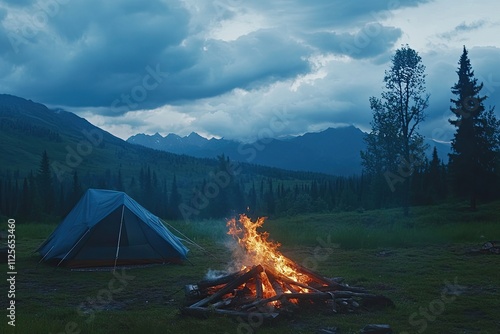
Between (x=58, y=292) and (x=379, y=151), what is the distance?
3723 cm

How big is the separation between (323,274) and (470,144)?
2903 cm

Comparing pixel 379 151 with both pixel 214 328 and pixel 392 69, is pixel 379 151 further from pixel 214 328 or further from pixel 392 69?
pixel 214 328

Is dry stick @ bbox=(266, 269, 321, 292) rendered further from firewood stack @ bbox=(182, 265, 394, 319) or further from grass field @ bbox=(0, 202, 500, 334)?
grass field @ bbox=(0, 202, 500, 334)

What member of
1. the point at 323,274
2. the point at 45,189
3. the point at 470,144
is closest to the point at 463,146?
the point at 470,144

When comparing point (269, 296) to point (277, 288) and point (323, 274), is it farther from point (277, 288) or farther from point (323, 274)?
point (323, 274)

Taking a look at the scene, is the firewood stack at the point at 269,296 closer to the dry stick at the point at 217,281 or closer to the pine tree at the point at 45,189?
the dry stick at the point at 217,281

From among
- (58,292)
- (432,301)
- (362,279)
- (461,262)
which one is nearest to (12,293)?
(58,292)

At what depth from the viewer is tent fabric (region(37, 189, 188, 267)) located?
16.3 metres

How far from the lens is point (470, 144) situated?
3856cm

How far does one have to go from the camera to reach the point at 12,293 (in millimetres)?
11875

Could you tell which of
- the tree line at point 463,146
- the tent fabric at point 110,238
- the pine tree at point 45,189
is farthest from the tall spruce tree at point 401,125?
the pine tree at point 45,189

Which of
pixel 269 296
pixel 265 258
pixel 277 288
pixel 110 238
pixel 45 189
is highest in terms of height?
pixel 45 189

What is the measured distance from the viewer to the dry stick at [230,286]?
394 inches

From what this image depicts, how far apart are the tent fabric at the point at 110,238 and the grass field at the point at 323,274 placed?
606 millimetres
